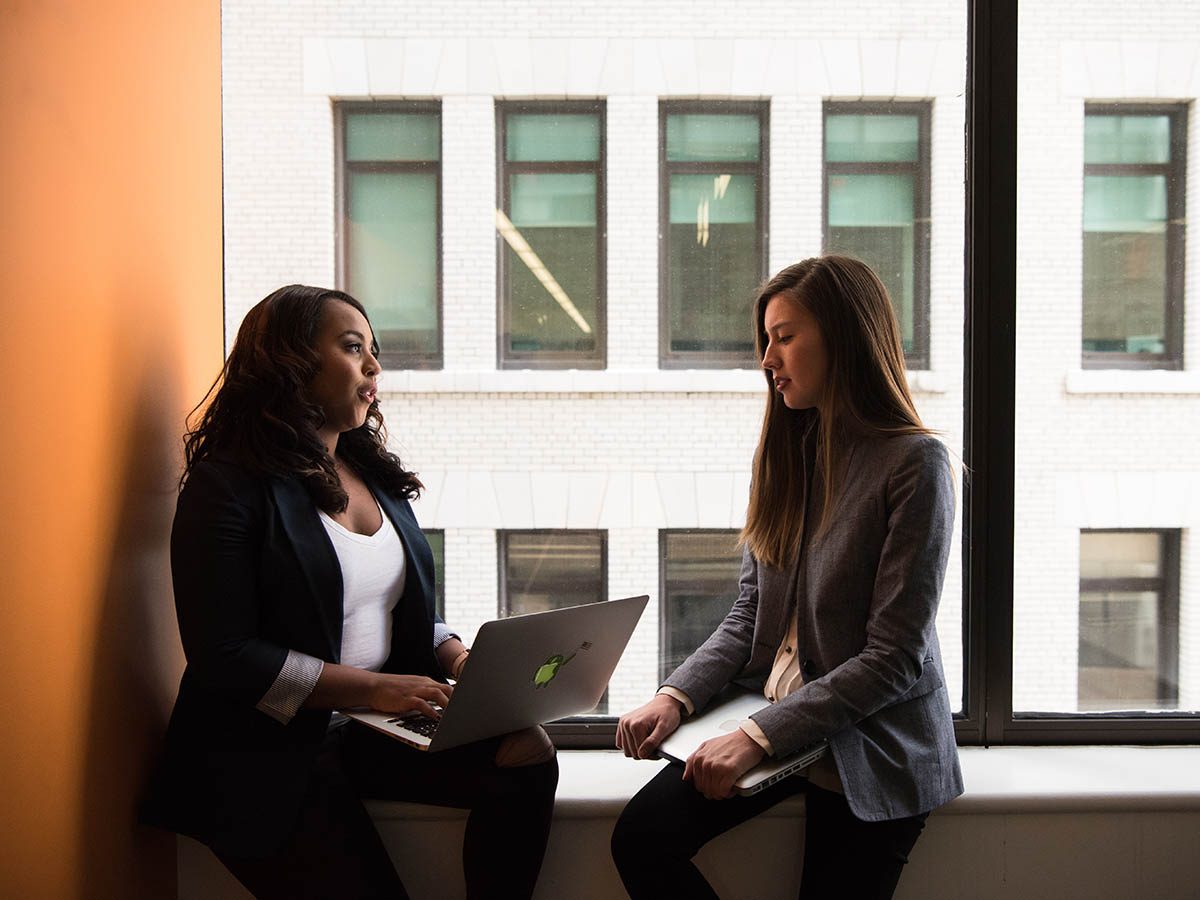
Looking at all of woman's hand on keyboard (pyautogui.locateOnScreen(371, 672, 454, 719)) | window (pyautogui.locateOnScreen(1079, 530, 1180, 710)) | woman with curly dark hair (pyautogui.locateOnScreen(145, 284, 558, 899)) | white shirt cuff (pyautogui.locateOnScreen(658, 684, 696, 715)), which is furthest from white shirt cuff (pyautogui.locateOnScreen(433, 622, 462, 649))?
window (pyautogui.locateOnScreen(1079, 530, 1180, 710))

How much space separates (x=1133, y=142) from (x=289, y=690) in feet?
7.40

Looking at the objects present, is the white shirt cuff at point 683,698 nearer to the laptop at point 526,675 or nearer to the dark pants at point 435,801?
the laptop at point 526,675

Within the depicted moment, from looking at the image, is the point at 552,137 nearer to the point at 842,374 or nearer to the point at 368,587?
the point at 842,374

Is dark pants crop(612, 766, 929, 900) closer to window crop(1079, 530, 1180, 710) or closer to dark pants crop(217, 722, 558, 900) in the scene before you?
dark pants crop(217, 722, 558, 900)

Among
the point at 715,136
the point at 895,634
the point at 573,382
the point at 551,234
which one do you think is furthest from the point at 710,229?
the point at 895,634

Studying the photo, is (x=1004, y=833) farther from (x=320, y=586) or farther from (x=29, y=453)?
(x=29, y=453)

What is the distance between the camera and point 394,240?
A: 223cm

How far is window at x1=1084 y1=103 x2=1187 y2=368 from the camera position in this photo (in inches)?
86.7

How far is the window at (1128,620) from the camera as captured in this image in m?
2.23

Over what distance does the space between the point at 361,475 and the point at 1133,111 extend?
201 centimetres

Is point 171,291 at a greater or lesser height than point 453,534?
greater

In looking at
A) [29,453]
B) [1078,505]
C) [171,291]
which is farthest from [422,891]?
[1078,505]

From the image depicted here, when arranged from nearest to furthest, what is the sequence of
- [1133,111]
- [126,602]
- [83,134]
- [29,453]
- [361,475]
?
1. [29,453]
2. [83,134]
3. [126,602]
4. [361,475]
5. [1133,111]

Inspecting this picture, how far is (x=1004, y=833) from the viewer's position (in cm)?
187
